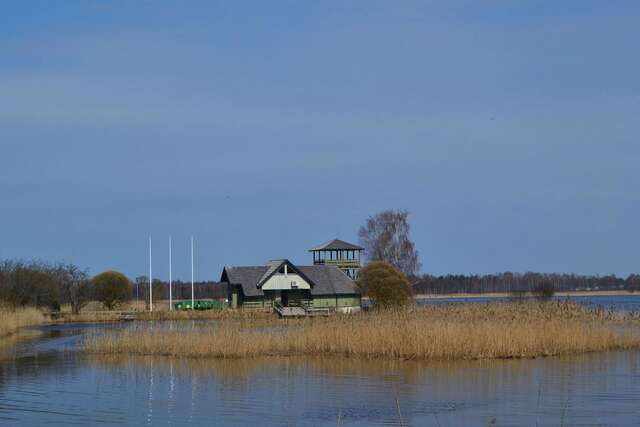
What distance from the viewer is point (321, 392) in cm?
2041

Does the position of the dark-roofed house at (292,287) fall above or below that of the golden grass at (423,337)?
above

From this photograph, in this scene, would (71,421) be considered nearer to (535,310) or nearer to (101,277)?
(535,310)

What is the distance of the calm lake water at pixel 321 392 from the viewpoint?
55.7ft

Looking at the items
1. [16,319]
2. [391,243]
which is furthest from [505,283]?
[16,319]

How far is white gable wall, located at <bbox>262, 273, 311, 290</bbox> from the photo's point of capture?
212 ft

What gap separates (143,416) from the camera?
17562 mm

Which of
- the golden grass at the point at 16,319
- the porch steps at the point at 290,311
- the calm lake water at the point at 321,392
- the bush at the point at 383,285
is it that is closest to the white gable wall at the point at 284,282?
the porch steps at the point at 290,311

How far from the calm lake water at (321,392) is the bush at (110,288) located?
4567cm

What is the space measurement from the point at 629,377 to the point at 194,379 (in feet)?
33.8

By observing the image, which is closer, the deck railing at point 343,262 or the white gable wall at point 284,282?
the white gable wall at point 284,282

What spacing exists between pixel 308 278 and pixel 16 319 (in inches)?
946

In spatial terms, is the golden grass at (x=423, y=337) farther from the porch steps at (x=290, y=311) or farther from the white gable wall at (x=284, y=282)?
the white gable wall at (x=284, y=282)

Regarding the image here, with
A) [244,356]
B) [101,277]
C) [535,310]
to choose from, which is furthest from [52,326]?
[535,310]

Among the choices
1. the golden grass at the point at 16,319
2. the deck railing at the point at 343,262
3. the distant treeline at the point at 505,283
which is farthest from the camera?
the distant treeline at the point at 505,283
